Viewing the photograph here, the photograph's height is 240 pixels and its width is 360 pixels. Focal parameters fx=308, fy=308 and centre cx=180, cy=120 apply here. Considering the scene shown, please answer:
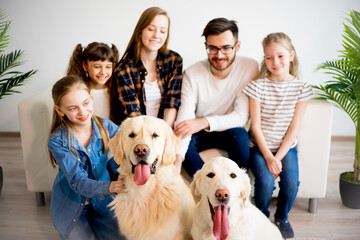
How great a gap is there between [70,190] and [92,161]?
0.23m

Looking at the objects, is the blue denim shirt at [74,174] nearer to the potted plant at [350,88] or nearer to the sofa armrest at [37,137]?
the sofa armrest at [37,137]

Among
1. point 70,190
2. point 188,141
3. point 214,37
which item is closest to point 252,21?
point 214,37

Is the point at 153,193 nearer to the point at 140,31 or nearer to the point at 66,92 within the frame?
the point at 66,92

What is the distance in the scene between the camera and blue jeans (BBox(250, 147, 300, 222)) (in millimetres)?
2131

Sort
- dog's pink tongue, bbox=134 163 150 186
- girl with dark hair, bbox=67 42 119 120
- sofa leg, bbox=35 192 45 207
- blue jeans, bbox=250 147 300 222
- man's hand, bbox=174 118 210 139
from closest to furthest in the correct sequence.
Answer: dog's pink tongue, bbox=134 163 150 186 → blue jeans, bbox=250 147 300 222 → man's hand, bbox=174 118 210 139 → girl with dark hair, bbox=67 42 119 120 → sofa leg, bbox=35 192 45 207

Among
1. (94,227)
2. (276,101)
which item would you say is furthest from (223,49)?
(94,227)

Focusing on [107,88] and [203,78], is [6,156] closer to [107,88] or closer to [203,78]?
[107,88]

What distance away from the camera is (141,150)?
1.50 metres

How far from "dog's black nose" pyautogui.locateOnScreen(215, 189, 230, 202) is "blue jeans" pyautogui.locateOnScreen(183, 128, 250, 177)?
Answer: 2.28 ft

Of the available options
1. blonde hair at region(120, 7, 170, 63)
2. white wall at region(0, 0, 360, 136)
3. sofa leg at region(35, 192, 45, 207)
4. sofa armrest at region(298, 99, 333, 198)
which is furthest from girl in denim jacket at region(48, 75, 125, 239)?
white wall at region(0, 0, 360, 136)

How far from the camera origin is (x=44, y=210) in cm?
261

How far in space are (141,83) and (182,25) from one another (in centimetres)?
154

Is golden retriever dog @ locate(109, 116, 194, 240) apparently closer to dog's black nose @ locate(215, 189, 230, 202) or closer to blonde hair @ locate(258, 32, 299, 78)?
dog's black nose @ locate(215, 189, 230, 202)

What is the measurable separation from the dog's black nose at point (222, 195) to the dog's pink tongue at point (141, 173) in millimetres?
365
